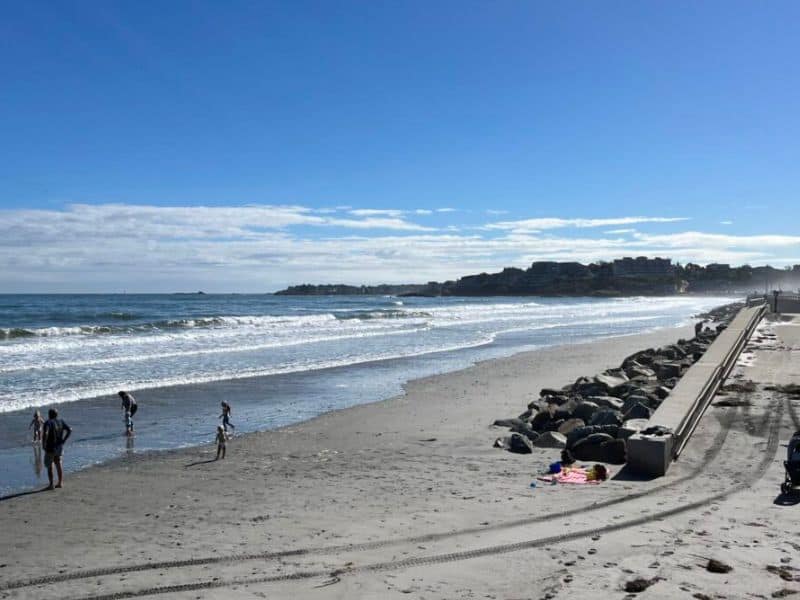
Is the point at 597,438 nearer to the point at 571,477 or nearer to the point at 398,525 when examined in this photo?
the point at 571,477

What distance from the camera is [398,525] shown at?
25.0 feet

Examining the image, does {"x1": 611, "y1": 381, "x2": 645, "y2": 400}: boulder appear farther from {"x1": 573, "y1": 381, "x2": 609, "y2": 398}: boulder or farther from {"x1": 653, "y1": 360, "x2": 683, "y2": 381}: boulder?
{"x1": 653, "y1": 360, "x2": 683, "y2": 381}: boulder

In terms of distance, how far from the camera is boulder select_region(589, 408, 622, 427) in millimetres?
12297

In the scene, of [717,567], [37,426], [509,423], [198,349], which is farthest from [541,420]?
[198,349]

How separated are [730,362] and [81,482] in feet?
57.0

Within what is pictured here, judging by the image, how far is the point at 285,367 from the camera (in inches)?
983

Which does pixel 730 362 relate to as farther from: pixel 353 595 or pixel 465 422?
pixel 353 595

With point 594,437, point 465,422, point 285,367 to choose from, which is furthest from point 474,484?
point 285,367

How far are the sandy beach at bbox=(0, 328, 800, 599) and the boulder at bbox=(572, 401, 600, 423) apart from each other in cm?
201

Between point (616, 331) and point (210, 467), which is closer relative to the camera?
point (210, 467)

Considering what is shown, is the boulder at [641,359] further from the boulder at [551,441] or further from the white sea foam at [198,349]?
the boulder at [551,441]

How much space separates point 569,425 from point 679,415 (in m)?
2.12

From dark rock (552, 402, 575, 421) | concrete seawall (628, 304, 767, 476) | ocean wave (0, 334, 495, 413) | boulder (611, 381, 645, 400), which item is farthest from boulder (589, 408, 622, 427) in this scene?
ocean wave (0, 334, 495, 413)

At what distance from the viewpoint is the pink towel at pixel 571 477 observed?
30.3 ft
